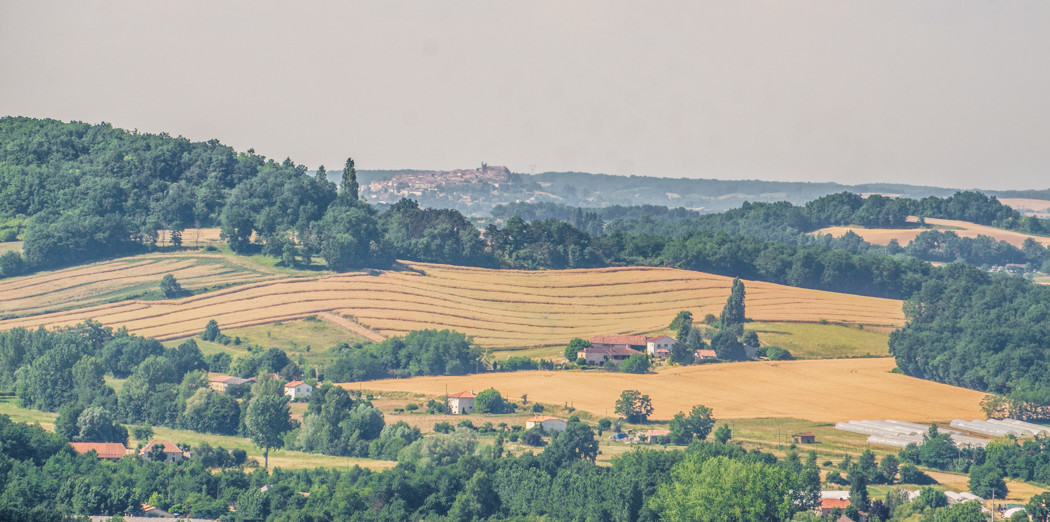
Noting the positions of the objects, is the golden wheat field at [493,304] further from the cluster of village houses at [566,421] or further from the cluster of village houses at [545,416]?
the cluster of village houses at [566,421]

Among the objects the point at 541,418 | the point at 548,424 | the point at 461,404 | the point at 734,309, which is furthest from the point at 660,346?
the point at 548,424

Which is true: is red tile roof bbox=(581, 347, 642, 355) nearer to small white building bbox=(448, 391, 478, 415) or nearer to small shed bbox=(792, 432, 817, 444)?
small white building bbox=(448, 391, 478, 415)

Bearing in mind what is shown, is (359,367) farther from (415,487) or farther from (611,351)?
(415,487)

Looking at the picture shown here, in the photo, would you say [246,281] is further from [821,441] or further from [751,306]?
[821,441]

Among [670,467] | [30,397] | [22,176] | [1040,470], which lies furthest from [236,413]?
[22,176]

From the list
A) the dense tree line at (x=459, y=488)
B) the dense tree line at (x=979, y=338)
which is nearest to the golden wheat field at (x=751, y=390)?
the dense tree line at (x=979, y=338)

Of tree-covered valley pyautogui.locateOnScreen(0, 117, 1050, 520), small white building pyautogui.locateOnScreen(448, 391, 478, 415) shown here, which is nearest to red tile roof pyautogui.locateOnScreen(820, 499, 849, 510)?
tree-covered valley pyautogui.locateOnScreen(0, 117, 1050, 520)
